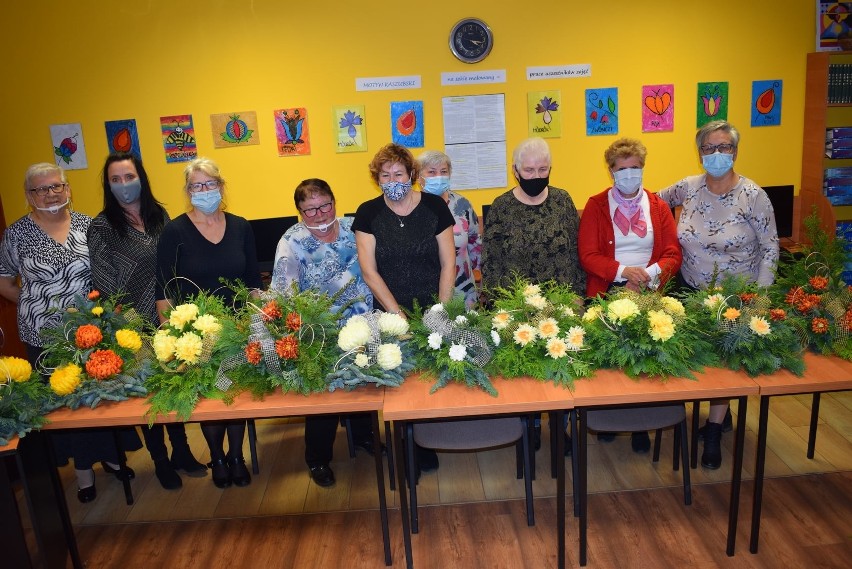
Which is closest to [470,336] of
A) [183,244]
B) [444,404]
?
[444,404]

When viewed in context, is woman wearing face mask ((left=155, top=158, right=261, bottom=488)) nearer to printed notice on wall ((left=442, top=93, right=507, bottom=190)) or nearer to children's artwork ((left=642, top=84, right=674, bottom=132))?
printed notice on wall ((left=442, top=93, right=507, bottom=190))

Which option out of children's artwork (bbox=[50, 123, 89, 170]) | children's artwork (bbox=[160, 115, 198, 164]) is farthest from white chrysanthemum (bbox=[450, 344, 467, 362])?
children's artwork (bbox=[50, 123, 89, 170])

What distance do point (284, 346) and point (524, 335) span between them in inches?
36.6

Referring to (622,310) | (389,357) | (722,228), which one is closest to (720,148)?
(722,228)

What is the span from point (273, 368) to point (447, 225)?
1.15 meters

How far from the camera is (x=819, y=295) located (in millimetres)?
2643

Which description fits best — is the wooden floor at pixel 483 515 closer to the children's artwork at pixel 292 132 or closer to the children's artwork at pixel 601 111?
the children's artwork at pixel 292 132

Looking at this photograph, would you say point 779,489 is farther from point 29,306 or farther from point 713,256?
point 29,306

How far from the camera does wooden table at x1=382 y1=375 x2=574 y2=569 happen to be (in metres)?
2.33

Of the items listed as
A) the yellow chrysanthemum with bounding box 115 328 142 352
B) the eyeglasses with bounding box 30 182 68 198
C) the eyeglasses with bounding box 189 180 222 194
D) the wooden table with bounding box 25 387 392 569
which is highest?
the eyeglasses with bounding box 30 182 68 198

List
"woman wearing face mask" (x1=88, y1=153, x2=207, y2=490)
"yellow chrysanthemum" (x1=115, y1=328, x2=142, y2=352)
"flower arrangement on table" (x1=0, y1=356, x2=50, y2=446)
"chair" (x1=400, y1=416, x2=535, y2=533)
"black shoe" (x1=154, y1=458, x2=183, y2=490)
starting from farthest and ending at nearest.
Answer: "black shoe" (x1=154, y1=458, x2=183, y2=490)
"woman wearing face mask" (x1=88, y1=153, x2=207, y2=490)
"chair" (x1=400, y1=416, x2=535, y2=533)
"yellow chrysanthemum" (x1=115, y1=328, x2=142, y2=352)
"flower arrangement on table" (x1=0, y1=356, x2=50, y2=446)

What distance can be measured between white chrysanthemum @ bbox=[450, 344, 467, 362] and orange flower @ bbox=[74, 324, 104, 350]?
1.42 m

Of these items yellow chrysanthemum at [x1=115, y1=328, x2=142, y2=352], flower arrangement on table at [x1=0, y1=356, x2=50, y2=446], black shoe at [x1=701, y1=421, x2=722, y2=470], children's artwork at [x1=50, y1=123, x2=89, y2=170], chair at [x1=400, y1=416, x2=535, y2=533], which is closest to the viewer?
flower arrangement on table at [x1=0, y1=356, x2=50, y2=446]

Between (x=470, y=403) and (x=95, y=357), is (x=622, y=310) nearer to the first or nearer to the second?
(x=470, y=403)
